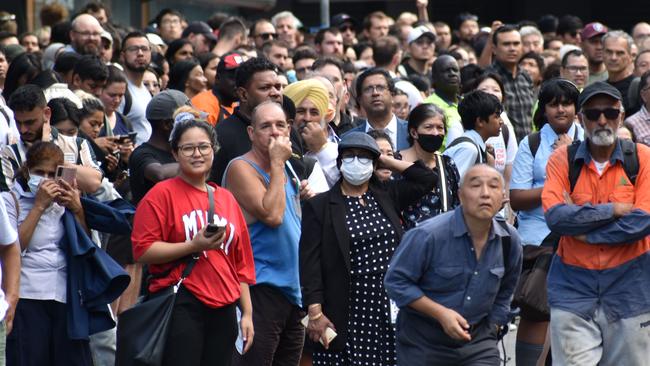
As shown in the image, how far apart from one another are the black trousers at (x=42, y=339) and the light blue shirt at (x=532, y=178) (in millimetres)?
3008

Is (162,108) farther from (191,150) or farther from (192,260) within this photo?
(192,260)

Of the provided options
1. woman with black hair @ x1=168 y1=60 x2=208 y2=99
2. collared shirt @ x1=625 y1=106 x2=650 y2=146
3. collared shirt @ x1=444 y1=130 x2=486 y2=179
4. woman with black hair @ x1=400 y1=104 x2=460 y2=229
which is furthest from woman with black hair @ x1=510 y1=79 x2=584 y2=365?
woman with black hair @ x1=168 y1=60 x2=208 y2=99

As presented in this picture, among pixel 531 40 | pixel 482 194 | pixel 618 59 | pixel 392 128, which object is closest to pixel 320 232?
pixel 482 194

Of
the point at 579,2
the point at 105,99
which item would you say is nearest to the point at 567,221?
the point at 105,99

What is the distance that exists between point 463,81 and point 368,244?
546cm

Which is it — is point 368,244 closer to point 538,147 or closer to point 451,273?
point 451,273

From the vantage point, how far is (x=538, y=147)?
9016mm

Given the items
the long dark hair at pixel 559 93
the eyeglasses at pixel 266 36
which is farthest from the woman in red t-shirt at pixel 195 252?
the eyeglasses at pixel 266 36

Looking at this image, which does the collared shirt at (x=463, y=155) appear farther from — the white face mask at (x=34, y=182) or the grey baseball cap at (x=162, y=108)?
the white face mask at (x=34, y=182)

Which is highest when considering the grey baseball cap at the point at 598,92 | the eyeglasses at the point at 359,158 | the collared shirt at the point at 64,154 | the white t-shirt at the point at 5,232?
the grey baseball cap at the point at 598,92

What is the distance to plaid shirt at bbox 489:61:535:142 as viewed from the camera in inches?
518

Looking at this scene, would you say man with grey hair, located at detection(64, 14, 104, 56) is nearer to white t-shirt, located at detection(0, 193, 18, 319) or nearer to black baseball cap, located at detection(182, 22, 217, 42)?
black baseball cap, located at detection(182, 22, 217, 42)

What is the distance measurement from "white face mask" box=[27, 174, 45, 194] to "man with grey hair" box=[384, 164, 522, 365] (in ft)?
7.04

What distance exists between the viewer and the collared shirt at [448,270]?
22.3ft
